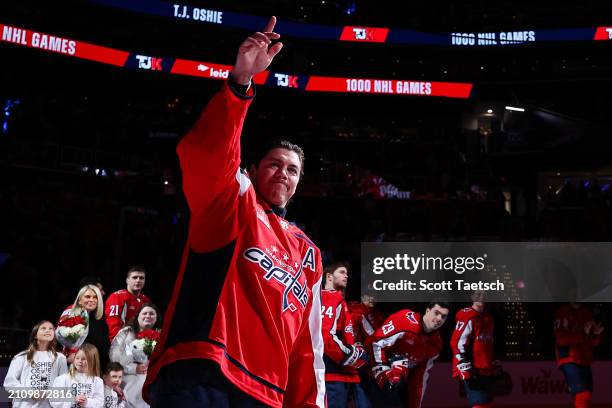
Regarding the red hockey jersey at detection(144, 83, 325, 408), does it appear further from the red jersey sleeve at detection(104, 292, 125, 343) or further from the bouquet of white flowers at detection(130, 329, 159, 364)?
the red jersey sleeve at detection(104, 292, 125, 343)

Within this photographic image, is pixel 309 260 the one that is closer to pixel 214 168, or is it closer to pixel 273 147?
pixel 273 147

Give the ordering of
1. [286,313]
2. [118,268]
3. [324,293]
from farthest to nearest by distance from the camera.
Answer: [118,268], [324,293], [286,313]

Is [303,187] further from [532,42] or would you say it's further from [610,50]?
[610,50]

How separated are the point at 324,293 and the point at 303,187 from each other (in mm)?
11216

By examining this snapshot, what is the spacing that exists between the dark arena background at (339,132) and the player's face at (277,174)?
9778 mm

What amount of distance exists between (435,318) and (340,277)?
1.22m

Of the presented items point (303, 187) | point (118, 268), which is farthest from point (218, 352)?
point (303, 187)

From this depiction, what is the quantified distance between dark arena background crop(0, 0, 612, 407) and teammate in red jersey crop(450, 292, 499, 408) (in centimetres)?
257

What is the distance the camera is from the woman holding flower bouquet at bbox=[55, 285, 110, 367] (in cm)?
797

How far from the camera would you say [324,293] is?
28.1ft

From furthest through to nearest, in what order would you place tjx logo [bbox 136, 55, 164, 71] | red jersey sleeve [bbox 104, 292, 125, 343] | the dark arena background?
tjx logo [bbox 136, 55, 164, 71] < the dark arena background < red jersey sleeve [bbox 104, 292, 125, 343]

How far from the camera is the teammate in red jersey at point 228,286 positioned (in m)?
2.33

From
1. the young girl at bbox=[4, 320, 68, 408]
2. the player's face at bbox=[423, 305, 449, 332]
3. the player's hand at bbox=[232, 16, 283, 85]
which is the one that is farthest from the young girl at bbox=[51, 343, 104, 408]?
the player's hand at bbox=[232, 16, 283, 85]

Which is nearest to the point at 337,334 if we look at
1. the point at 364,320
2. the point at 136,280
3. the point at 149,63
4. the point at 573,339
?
the point at 364,320
